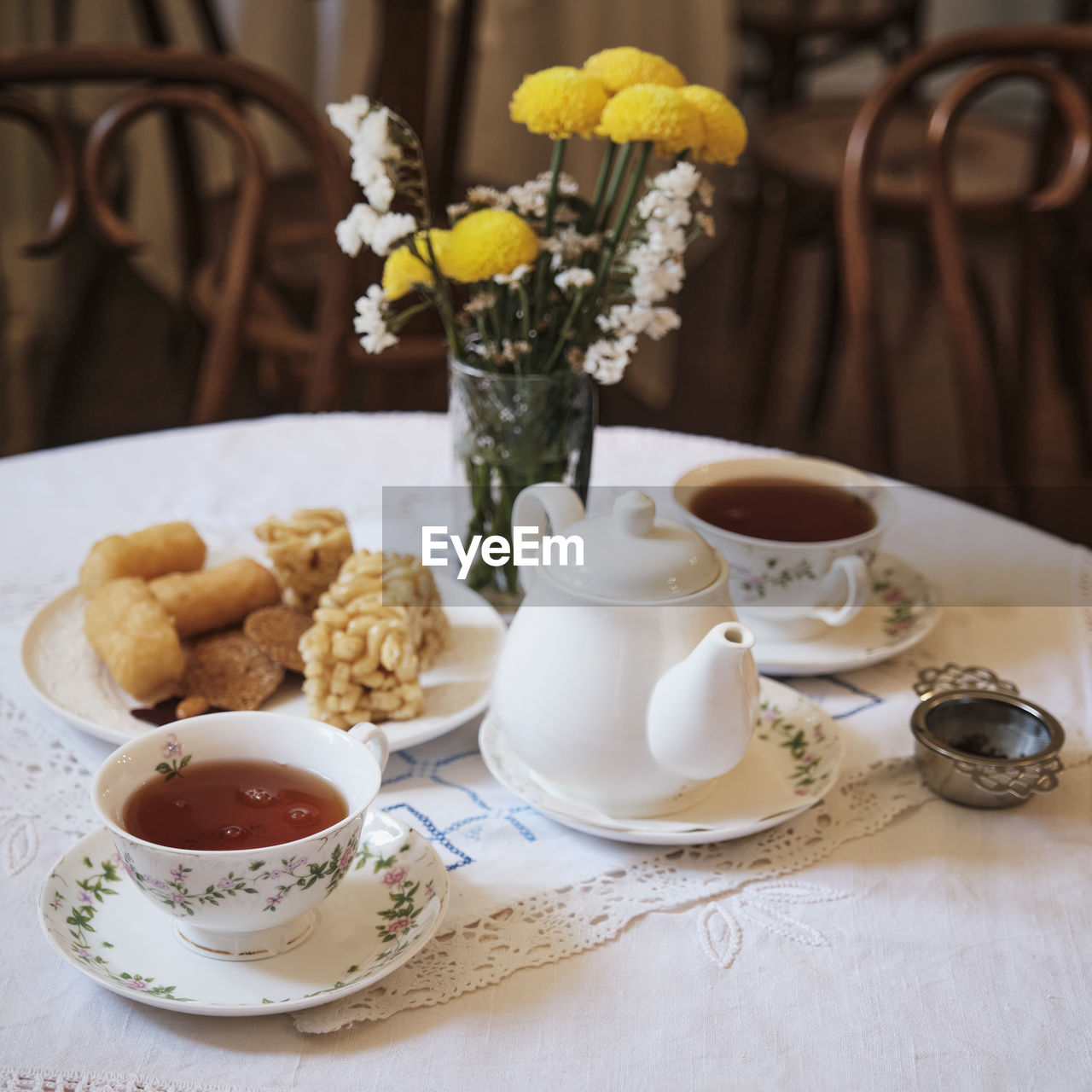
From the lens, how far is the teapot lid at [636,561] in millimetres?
601

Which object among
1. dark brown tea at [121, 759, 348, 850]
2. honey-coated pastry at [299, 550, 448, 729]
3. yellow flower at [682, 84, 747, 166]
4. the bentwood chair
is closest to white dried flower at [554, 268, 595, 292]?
yellow flower at [682, 84, 747, 166]

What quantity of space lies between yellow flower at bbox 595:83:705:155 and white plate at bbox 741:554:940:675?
1.04 ft

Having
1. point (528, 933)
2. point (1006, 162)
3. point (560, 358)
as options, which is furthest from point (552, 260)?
point (1006, 162)

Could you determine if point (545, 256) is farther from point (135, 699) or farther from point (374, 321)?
point (135, 699)

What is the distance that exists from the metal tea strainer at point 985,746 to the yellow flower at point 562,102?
0.40 m

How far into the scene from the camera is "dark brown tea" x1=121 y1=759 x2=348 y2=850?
54 centimetres

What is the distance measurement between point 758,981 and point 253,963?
0.23 meters

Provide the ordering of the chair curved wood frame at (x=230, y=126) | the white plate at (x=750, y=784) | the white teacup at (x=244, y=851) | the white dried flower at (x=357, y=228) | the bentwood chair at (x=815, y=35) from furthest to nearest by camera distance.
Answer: the bentwood chair at (x=815, y=35), the chair curved wood frame at (x=230, y=126), the white dried flower at (x=357, y=228), the white plate at (x=750, y=784), the white teacup at (x=244, y=851)

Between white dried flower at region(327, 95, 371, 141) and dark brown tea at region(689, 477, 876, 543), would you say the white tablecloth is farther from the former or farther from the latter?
white dried flower at region(327, 95, 371, 141)

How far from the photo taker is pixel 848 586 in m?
0.82

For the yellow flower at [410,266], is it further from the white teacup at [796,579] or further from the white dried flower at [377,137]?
the white teacup at [796,579]

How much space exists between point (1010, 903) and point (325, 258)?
39.4 inches

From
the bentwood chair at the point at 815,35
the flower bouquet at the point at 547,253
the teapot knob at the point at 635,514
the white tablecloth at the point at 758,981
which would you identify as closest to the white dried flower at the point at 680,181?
the flower bouquet at the point at 547,253

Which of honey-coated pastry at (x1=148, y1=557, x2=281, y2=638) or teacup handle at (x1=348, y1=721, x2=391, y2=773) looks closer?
teacup handle at (x1=348, y1=721, x2=391, y2=773)
